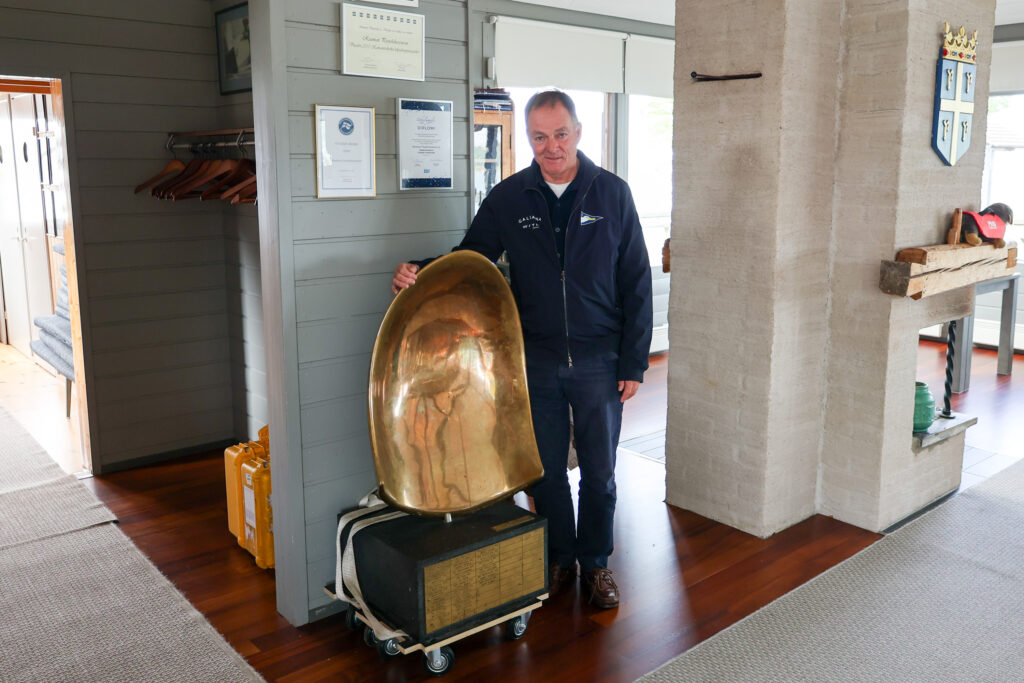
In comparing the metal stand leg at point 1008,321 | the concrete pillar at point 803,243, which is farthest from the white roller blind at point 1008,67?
the concrete pillar at point 803,243

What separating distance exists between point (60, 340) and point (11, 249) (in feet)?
7.76

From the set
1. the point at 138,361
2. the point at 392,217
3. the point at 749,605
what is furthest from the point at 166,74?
the point at 749,605

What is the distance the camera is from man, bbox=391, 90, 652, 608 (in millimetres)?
2682

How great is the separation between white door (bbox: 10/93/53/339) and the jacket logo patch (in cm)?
422

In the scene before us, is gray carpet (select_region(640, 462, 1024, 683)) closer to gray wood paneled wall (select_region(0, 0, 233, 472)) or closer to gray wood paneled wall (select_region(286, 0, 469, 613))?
gray wood paneled wall (select_region(286, 0, 469, 613))

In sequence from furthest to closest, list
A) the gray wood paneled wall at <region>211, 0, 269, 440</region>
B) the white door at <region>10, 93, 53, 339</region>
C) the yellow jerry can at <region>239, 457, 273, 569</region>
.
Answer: the white door at <region>10, 93, 53, 339</region>
the gray wood paneled wall at <region>211, 0, 269, 440</region>
the yellow jerry can at <region>239, 457, 273, 569</region>

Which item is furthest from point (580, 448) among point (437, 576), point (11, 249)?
point (11, 249)

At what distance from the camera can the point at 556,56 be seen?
5.61m

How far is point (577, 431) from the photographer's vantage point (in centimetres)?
283

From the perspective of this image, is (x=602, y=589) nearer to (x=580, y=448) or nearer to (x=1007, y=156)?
(x=580, y=448)

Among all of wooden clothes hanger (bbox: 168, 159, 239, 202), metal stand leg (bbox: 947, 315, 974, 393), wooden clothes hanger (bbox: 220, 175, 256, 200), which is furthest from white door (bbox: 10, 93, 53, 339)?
metal stand leg (bbox: 947, 315, 974, 393)

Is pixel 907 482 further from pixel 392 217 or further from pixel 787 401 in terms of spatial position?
pixel 392 217

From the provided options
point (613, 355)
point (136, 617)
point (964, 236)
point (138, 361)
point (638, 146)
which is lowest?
point (136, 617)

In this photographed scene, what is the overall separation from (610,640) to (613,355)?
86 cm
